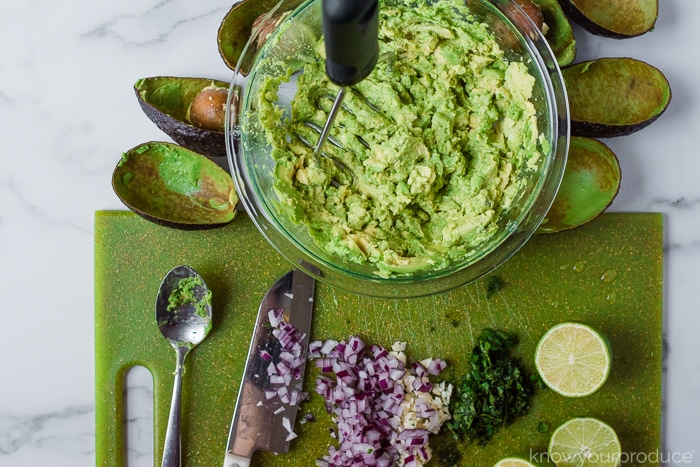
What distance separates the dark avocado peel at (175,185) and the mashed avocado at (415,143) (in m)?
0.26

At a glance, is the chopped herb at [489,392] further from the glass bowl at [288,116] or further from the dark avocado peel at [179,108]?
the dark avocado peel at [179,108]

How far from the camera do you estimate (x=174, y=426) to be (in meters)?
1.82

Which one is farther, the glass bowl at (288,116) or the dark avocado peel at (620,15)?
the dark avocado peel at (620,15)

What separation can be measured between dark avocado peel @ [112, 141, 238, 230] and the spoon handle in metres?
0.38

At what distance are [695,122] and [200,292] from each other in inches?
56.5

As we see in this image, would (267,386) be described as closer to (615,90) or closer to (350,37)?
(350,37)

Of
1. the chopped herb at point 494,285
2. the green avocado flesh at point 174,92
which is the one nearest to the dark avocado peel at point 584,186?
the chopped herb at point 494,285

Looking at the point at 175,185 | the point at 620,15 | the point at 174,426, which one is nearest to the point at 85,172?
the point at 175,185

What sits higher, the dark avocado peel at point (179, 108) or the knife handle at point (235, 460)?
the dark avocado peel at point (179, 108)

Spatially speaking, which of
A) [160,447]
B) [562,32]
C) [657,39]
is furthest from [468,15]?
[160,447]

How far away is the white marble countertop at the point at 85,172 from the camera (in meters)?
1.85

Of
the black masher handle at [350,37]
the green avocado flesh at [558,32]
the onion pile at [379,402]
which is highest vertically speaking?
the black masher handle at [350,37]

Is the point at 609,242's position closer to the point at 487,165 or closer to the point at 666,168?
the point at 666,168

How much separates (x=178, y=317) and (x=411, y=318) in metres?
0.64
